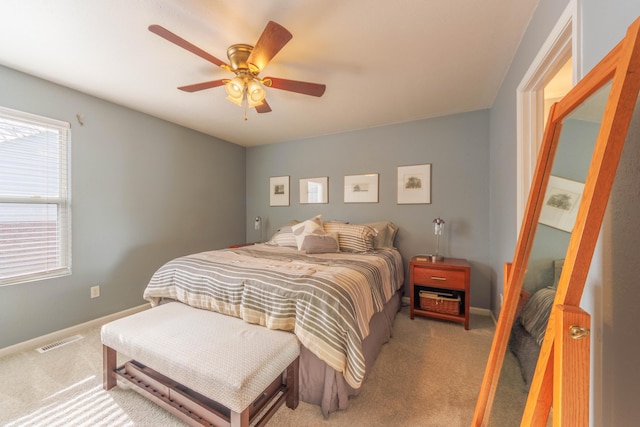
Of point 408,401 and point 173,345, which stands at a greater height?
point 173,345

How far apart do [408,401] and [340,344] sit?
2.06ft

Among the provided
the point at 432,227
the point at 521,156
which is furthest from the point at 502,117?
the point at 432,227

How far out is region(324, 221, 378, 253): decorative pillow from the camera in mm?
2895

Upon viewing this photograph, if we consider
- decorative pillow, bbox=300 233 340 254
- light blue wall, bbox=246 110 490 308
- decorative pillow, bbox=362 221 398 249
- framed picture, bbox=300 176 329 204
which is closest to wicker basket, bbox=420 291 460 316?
light blue wall, bbox=246 110 490 308

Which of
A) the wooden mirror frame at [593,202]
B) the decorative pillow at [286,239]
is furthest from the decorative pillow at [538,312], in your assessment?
the decorative pillow at [286,239]

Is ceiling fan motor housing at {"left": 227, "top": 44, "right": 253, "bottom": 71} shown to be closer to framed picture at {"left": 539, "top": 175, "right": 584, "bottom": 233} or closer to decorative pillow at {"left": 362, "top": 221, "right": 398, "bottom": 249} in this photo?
framed picture at {"left": 539, "top": 175, "right": 584, "bottom": 233}

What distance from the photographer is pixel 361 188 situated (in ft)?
Result: 11.6

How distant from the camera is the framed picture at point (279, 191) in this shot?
4094 mm

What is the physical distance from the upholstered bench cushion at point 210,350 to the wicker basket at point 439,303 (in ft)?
5.77

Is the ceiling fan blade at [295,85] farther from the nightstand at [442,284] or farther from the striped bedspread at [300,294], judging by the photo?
the nightstand at [442,284]

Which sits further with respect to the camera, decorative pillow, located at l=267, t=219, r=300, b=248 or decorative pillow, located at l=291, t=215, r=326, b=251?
decorative pillow, located at l=267, t=219, r=300, b=248

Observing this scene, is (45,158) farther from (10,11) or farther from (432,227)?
(432,227)

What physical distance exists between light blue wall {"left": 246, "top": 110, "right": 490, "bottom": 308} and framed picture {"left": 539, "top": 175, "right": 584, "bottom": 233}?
6.93 feet

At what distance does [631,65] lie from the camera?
56cm
